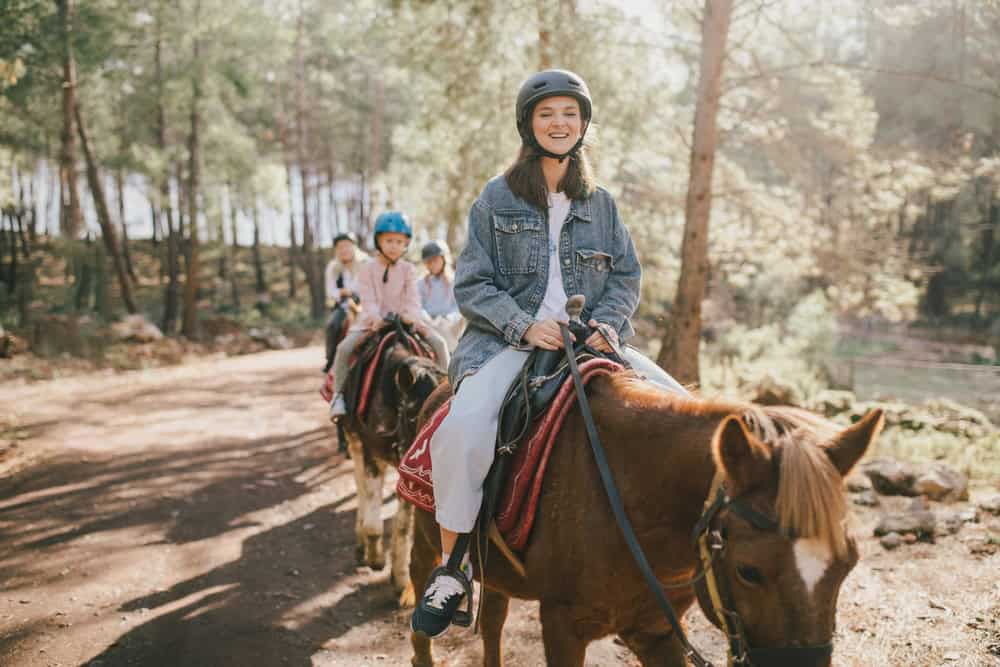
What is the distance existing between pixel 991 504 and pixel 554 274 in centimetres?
503

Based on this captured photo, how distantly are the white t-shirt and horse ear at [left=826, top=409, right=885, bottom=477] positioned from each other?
1315 mm

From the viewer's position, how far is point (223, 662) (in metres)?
3.90

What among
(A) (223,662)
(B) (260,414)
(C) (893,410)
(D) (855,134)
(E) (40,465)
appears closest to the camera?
(A) (223,662)

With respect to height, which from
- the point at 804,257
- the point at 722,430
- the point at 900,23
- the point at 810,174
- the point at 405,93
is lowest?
the point at 722,430

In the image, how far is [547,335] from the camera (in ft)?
8.77

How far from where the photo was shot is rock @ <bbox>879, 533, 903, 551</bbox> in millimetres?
5125

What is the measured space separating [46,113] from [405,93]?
14.3 metres

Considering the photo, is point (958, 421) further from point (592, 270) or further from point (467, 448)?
point (467, 448)

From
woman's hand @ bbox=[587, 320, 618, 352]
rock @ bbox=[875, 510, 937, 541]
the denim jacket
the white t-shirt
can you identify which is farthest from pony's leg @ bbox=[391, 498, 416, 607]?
rock @ bbox=[875, 510, 937, 541]

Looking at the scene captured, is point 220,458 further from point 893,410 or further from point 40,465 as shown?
point 893,410

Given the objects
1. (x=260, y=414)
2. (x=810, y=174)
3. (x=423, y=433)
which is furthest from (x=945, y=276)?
(x=423, y=433)

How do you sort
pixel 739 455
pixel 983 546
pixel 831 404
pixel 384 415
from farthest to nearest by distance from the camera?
1. pixel 831 404
2. pixel 384 415
3. pixel 983 546
4. pixel 739 455

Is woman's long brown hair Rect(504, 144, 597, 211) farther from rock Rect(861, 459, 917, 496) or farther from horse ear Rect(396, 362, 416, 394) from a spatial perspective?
rock Rect(861, 459, 917, 496)

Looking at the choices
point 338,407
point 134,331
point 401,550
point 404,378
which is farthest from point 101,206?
point 401,550
